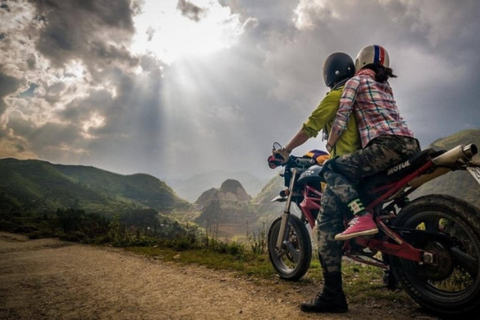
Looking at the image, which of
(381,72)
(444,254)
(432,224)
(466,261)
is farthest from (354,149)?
(466,261)

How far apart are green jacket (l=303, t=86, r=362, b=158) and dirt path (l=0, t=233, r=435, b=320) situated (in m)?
1.90

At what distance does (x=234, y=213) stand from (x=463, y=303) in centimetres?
19771

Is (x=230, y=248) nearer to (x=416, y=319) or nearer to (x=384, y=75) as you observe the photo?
(x=416, y=319)

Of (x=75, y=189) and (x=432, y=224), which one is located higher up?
(x=75, y=189)

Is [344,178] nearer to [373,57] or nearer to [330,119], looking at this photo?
[330,119]

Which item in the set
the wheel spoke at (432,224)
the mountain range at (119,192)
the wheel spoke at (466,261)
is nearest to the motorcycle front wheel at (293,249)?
the wheel spoke at (432,224)

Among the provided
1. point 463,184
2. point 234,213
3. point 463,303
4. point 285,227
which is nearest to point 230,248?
point 285,227

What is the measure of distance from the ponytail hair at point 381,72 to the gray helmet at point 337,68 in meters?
0.38

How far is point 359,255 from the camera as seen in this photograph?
10.8 feet

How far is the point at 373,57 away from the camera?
331 centimetres

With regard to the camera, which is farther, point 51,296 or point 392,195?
point 51,296

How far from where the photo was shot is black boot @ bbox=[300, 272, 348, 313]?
268cm

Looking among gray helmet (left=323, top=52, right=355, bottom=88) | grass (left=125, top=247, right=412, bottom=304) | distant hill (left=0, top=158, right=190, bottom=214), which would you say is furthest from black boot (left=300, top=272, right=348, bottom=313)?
distant hill (left=0, top=158, right=190, bottom=214)

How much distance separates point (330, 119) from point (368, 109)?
49 centimetres
